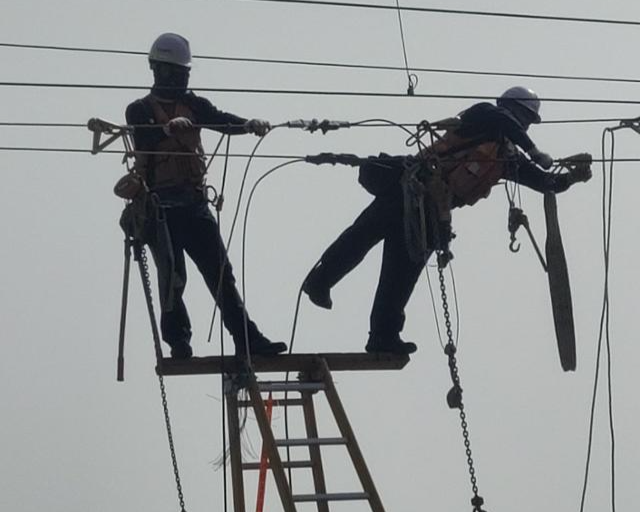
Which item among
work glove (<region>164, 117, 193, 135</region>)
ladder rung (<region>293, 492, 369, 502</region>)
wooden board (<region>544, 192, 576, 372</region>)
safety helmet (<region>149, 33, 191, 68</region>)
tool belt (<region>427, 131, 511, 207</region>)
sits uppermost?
safety helmet (<region>149, 33, 191, 68</region>)

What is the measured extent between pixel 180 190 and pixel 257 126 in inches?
24.9

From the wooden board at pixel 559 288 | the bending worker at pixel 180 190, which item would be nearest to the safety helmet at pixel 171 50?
the bending worker at pixel 180 190

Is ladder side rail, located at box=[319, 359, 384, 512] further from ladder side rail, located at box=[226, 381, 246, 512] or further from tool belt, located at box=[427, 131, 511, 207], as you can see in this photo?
tool belt, located at box=[427, 131, 511, 207]

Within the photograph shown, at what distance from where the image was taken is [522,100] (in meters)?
17.7

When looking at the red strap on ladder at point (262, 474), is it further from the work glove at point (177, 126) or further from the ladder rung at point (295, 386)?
the work glove at point (177, 126)

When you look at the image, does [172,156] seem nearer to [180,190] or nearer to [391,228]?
[180,190]

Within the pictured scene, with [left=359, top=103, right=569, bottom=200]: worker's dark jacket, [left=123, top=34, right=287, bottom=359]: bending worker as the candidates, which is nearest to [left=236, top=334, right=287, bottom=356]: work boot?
[left=123, top=34, right=287, bottom=359]: bending worker

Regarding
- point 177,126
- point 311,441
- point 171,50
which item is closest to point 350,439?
point 311,441

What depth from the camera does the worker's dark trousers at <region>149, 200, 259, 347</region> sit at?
56.0ft

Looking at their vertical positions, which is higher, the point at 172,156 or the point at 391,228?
the point at 172,156

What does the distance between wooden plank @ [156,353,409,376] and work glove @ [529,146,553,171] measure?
1.42 meters

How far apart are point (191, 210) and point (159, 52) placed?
3.08 feet

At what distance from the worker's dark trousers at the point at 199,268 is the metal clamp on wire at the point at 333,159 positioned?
0.68 m

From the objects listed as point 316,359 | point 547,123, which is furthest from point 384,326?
point 547,123
